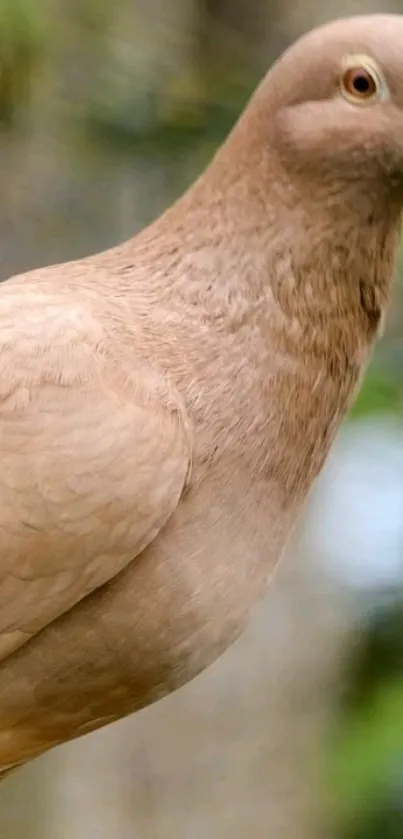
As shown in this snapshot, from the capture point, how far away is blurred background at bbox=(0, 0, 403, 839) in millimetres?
1479

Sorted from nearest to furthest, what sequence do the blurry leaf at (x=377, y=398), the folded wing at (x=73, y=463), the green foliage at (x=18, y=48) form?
1. the folded wing at (x=73, y=463)
2. the green foliage at (x=18, y=48)
3. the blurry leaf at (x=377, y=398)

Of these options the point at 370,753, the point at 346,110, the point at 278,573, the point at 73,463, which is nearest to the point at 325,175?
the point at 346,110

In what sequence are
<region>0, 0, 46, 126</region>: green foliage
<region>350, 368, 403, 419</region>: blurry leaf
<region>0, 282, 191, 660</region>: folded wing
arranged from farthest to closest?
<region>350, 368, 403, 419</region>: blurry leaf, <region>0, 0, 46, 126</region>: green foliage, <region>0, 282, 191, 660</region>: folded wing

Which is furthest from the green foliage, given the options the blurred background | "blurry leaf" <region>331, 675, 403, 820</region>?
"blurry leaf" <region>331, 675, 403, 820</region>

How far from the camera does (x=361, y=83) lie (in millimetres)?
712

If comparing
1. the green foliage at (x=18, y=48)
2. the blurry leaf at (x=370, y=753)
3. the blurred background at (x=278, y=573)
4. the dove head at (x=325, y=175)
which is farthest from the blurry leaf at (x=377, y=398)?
the dove head at (x=325, y=175)

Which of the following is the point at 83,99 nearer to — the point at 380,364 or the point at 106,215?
the point at 106,215

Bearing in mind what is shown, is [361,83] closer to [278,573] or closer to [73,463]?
[73,463]

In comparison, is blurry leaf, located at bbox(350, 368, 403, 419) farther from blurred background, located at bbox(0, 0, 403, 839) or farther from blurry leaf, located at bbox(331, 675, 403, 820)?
blurry leaf, located at bbox(331, 675, 403, 820)

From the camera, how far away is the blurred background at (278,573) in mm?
1479

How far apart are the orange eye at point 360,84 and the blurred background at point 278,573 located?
727 millimetres

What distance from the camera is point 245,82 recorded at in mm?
1658

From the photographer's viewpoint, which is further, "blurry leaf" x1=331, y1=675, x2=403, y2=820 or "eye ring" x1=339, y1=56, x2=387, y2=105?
"blurry leaf" x1=331, y1=675, x2=403, y2=820

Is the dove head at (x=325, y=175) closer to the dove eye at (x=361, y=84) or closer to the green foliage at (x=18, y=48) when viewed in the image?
the dove eye at (x=361, y=84)
